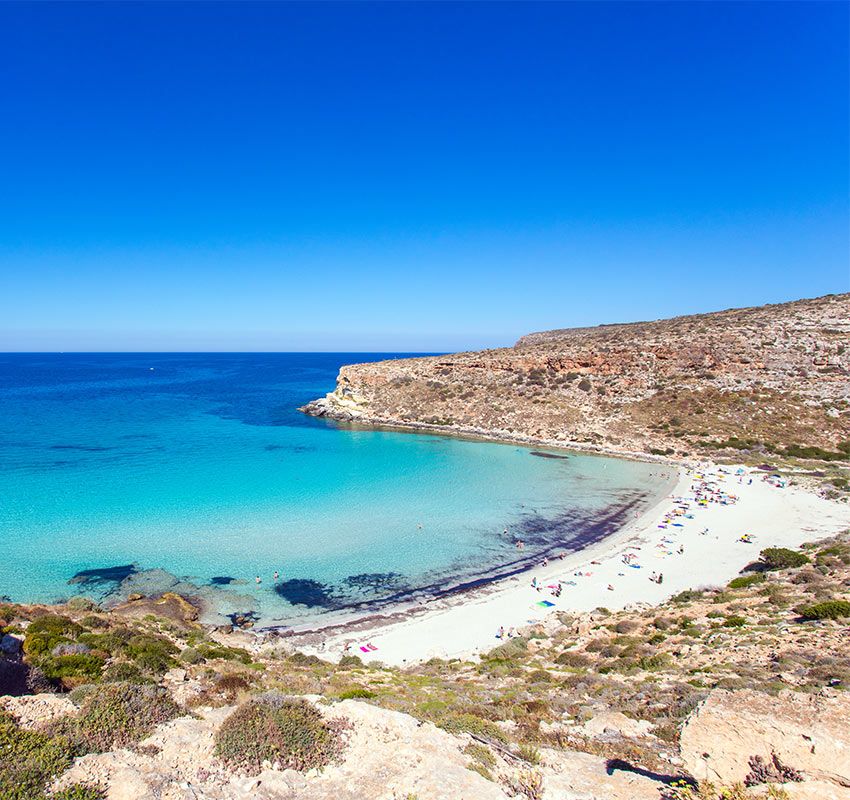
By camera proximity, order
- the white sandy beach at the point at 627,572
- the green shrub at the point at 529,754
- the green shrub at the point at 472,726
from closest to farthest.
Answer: the green shrub at the point at 529,754 < the green shrub at the point at 472,726 < the white sandy beach at the point at 627,572

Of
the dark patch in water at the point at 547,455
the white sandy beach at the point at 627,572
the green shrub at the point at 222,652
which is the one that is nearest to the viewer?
the green shrub at the point at 222,652

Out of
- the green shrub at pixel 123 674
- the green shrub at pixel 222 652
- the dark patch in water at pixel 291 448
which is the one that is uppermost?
the green shrub at pixel 123 674

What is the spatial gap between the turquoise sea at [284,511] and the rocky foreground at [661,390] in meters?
7.41

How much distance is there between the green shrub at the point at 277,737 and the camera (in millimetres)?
7027

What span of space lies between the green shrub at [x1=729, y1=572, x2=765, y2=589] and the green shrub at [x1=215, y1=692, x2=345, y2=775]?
18.9 m

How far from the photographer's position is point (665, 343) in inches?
2482

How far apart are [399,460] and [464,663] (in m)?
32.3

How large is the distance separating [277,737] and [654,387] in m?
59.3

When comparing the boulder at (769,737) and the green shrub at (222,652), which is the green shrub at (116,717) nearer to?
the green shrub at (222,652)

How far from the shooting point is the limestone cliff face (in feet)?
164

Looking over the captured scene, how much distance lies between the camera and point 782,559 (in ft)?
70.1

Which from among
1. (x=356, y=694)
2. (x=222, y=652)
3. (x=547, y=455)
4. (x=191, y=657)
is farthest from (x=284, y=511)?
(x=547, y=455)

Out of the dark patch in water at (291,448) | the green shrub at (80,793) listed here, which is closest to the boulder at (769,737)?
the green shrub at (80,793)

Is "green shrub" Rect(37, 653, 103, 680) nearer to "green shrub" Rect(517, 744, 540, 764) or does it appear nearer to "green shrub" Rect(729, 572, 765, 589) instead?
"green shrub" Rect(517, 744, 540, 764)
